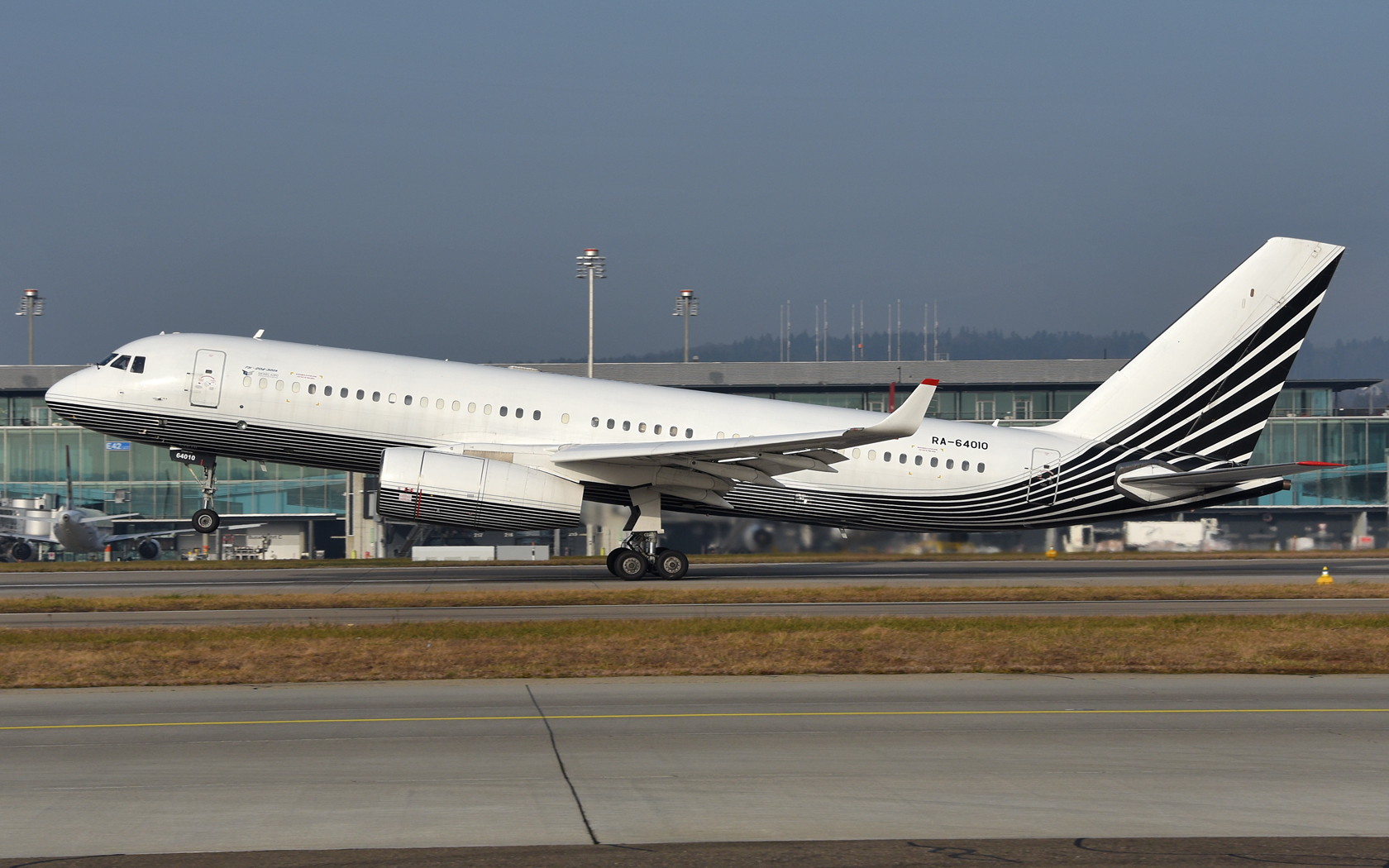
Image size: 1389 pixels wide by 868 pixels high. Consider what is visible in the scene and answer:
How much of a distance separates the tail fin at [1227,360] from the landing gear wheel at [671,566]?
11.3m

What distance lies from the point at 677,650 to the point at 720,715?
15.1 ft

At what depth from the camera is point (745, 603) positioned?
82.4 feet

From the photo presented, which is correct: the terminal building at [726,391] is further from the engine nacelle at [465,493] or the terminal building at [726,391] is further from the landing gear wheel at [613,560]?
the engine nacelle at [465,493]

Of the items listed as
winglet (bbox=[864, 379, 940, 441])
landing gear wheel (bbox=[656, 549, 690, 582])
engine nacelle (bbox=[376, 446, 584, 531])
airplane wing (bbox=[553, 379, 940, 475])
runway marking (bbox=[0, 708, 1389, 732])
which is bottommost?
runway marking (bbox=[0, 708, 1389, 732])

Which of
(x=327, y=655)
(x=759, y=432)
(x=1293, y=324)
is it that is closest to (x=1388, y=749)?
(x=327, y=655)

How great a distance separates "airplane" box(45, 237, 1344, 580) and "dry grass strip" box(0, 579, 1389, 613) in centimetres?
293

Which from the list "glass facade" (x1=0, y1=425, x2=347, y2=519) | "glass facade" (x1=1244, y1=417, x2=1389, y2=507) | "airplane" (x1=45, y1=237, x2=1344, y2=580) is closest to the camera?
"airplane" (x1=45, y1=237, x2=1344, y2=580)

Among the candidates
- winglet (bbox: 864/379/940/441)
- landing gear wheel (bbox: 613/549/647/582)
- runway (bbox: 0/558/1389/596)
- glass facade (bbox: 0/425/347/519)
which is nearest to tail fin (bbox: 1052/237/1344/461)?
runway (bbox: 0/558/1389/596)

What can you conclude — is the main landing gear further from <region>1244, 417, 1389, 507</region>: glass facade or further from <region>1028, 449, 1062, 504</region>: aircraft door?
<region>1244, 417, 1389, 507</region>: glass facade

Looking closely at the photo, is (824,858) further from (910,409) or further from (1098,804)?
(910,409)

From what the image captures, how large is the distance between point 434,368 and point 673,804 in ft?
72.7

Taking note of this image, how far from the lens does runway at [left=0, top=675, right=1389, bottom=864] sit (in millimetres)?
8867

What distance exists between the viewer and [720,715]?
13422mm

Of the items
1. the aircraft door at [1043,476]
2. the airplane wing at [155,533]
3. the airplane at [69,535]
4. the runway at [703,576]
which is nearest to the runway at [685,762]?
the runway at [703,576]
